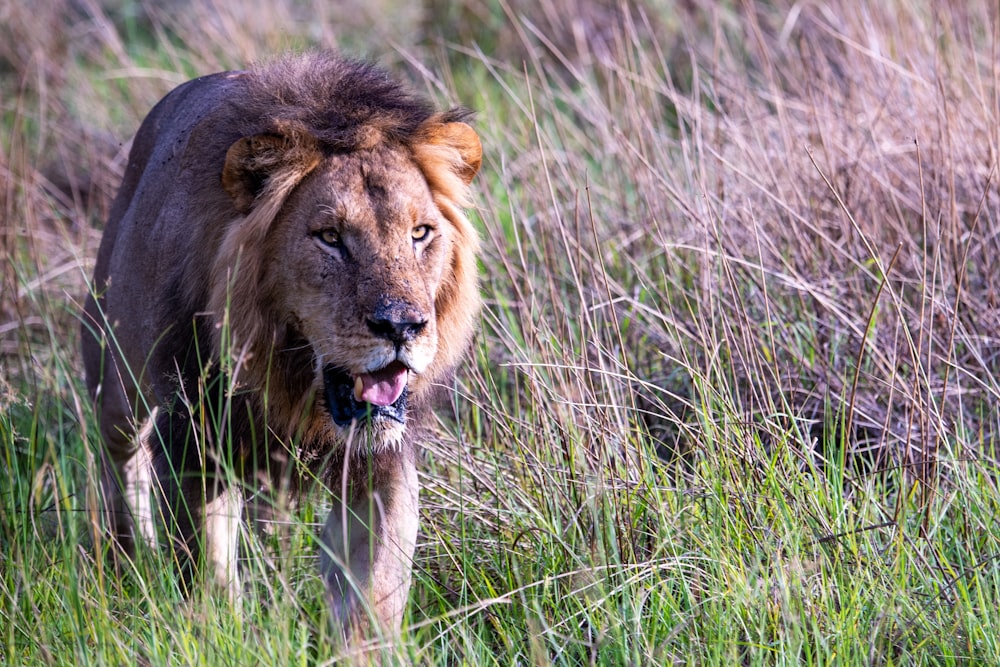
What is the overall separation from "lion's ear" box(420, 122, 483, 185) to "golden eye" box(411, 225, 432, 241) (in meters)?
0.28

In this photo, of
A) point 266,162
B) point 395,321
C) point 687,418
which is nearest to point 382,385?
point 395,321

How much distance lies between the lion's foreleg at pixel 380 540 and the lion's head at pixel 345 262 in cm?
21

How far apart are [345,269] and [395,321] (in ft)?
0.78

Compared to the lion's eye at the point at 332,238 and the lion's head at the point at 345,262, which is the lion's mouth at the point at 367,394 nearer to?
the lion's head at the point at 345,262

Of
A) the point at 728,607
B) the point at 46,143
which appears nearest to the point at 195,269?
the point at 728,607

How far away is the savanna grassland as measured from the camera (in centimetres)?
291

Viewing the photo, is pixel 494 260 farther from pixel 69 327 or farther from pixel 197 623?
pixel 197 623

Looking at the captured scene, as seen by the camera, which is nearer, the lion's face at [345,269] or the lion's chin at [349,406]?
the lion's face at [345,269]

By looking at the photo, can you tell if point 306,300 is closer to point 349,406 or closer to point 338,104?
point 349,406

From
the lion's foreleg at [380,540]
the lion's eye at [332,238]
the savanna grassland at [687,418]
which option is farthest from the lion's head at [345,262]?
the savanna grassland at [687,418]

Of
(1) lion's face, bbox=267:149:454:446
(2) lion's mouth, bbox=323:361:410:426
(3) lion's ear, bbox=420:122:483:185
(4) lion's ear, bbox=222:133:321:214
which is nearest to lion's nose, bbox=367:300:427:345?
(1) lion's face, bbox=267:149:454:446

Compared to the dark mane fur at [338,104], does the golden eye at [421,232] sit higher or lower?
lower

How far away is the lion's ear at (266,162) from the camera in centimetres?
312

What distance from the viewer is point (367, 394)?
3025mm
